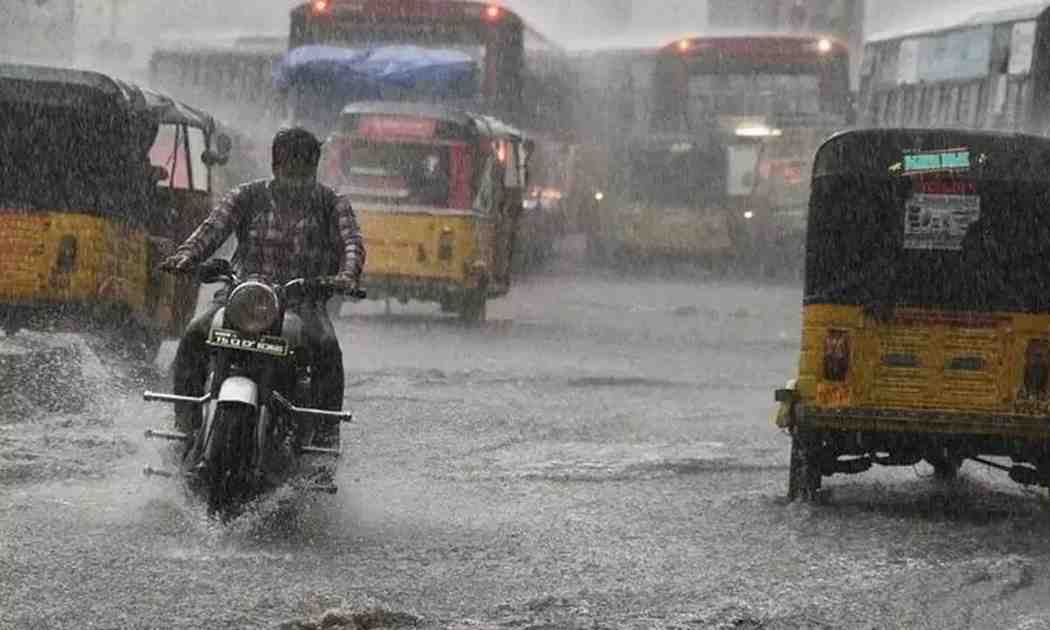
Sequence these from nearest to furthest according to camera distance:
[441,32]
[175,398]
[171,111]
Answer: [175,398] < [171,111] < [441,32]

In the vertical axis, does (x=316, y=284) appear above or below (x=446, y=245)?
above

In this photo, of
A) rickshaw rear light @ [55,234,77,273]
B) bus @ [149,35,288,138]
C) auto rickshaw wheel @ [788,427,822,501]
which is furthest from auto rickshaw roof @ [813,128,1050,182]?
bus @ [149,35,288,138]

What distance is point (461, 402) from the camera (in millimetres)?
15680

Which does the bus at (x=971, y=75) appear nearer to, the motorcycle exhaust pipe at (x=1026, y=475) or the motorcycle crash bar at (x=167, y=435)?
the motorcycle exhaust pipe at (x=1026, y=475)

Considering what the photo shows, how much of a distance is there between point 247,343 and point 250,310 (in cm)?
13

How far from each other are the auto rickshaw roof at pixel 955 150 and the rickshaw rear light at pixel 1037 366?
79cm

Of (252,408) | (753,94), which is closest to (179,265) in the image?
(252,408)

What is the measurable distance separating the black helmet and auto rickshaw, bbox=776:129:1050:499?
2.51 m

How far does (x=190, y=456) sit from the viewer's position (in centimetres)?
917

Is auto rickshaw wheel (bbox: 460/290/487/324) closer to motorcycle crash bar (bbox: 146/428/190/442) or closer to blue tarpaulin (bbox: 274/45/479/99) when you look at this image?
blue tarpaulin (bbox: 274/45/479/99)

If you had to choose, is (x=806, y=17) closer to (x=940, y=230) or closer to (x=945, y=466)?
(x=945, y=466)

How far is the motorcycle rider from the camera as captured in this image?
31.5ft

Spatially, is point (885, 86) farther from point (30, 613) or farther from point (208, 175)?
point (30, 613)

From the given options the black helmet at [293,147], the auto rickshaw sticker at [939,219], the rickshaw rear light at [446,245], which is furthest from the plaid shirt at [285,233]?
the rickshaw rear light at [446,245]
